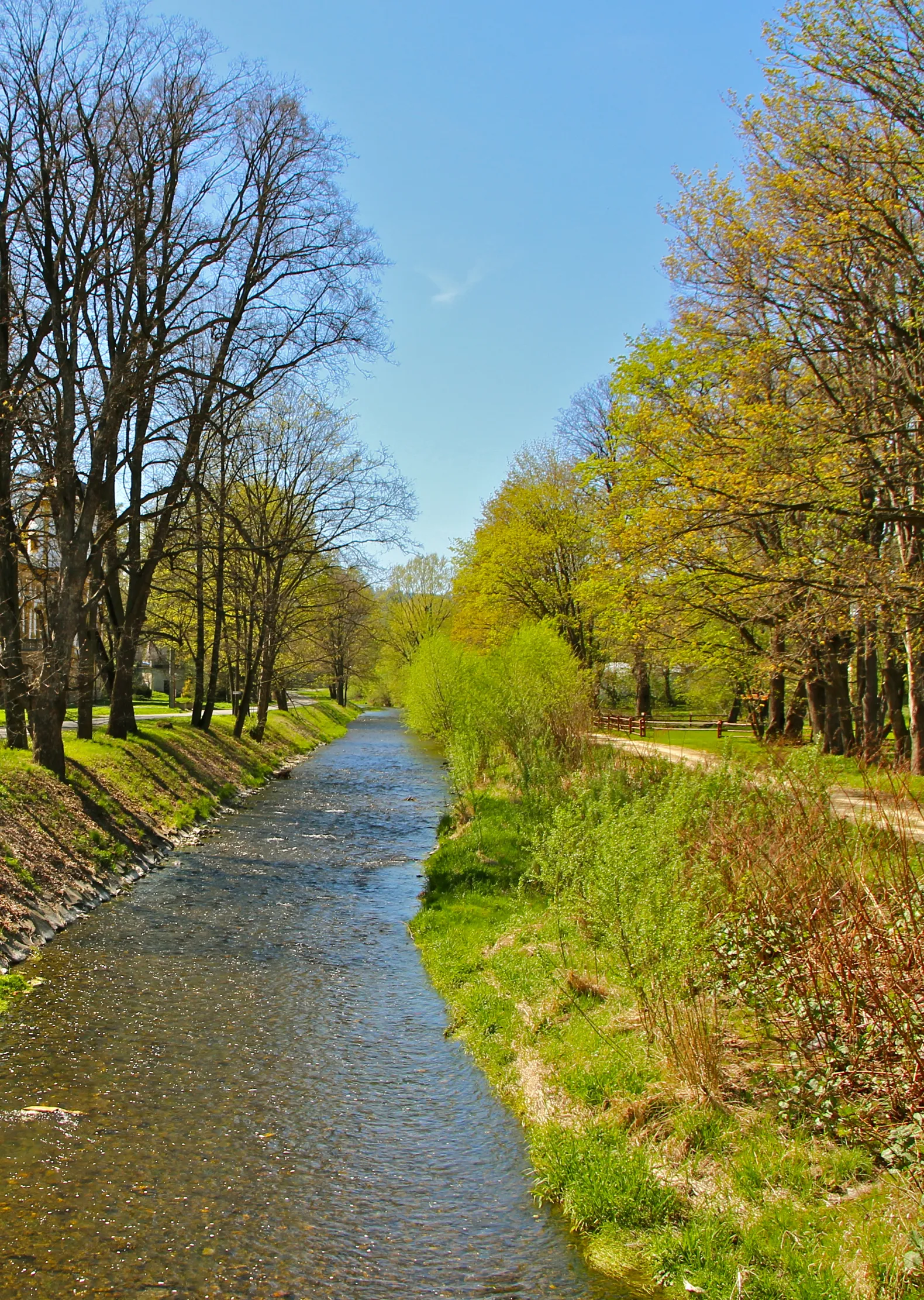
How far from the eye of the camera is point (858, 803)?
13.5 meters

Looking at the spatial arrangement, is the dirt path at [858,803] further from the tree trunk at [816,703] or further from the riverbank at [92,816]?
the riverbank at [92,816]

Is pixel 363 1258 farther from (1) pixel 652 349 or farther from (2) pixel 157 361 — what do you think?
(1) pixel 652 349

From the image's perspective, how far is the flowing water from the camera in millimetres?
5172

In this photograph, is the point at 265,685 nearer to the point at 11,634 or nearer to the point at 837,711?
the point at 11,634

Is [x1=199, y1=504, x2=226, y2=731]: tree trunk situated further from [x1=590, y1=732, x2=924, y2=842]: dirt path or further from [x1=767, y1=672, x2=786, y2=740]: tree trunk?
[x1=767, y1=672, x2=786, y2=740]: tree trunk

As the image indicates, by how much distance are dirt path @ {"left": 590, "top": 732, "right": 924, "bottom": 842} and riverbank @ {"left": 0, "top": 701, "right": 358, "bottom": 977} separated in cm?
819

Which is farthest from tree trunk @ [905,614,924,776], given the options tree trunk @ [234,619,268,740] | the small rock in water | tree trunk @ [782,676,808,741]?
tree trunk @ [234,619,268,740]

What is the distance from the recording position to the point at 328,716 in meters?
59.8

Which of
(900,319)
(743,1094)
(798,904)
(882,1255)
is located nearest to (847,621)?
(900,319)

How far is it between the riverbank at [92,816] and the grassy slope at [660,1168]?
5294 millimetres

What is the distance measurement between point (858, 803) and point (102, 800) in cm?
1230

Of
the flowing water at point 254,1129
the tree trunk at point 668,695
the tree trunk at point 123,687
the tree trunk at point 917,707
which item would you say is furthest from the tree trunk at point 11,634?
the tree trunk at point 668,695

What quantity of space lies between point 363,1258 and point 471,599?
39434mm

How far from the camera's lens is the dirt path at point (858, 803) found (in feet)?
21.9
